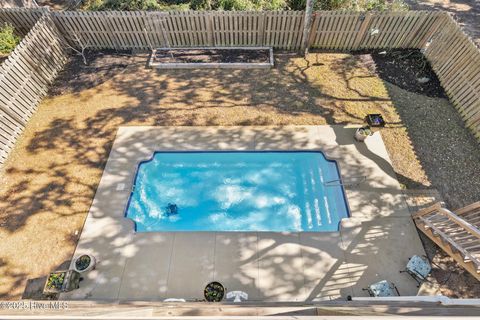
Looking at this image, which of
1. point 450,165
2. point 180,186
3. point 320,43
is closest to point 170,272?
point 180,186

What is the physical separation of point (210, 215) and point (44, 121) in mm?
7754

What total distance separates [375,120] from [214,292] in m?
8.02

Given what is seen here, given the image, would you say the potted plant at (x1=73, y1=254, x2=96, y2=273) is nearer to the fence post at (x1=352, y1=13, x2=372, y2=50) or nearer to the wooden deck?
the wooden deck

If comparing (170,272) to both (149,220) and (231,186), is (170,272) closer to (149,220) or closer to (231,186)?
(149,220)

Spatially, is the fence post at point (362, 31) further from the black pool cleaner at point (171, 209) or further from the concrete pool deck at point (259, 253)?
the black pool cleaner at point (171, 209)

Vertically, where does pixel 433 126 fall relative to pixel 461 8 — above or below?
below

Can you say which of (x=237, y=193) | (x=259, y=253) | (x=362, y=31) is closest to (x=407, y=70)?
(x=362, y=31)

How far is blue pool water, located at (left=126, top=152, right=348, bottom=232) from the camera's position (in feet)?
29.1

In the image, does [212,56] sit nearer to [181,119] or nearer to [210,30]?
[210,30]

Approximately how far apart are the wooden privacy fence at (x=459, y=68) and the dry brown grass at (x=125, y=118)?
247 cm

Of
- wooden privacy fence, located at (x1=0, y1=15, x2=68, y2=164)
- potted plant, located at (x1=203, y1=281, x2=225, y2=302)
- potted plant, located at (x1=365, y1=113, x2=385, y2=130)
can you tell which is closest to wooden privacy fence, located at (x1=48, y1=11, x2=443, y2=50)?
wooden privacy fence, located at (x1=0, y1=15, x2=68, y2=164)

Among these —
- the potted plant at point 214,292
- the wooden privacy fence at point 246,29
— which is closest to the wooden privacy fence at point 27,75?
the wooden privacy fence at point 246,29

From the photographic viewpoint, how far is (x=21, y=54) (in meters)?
10.4

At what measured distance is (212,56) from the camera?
508 inches
